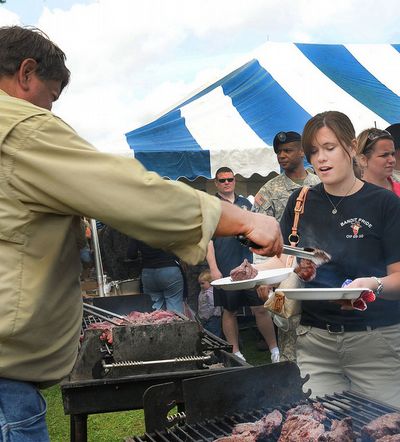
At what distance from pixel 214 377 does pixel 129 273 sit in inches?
234

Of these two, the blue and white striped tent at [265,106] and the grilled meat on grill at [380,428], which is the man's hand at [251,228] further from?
the blue and white striped tent at [265,106]

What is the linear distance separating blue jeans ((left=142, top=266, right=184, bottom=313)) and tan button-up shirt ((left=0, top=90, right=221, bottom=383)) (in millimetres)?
5045

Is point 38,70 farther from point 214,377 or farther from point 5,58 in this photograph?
point 214,377

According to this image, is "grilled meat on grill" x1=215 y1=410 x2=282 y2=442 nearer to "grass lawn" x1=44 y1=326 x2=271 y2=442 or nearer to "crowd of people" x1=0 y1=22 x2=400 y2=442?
"crowd of people" x1=0 y1=22 x2=400 y2=442

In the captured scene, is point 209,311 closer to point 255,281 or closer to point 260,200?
point 260,200

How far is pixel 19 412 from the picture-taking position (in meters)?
1.90

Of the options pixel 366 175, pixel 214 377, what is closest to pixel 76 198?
pixel 214 377

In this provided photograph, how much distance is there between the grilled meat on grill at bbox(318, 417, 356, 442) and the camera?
2274 mm

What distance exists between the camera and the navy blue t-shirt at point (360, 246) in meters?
3.00

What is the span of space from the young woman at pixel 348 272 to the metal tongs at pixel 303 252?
10 cm

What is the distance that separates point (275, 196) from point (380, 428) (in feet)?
10.8

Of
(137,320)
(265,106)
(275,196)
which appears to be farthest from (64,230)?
(265,106)

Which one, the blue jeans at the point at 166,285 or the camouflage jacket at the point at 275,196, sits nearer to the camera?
the camouflage jacket at the point at 275,196

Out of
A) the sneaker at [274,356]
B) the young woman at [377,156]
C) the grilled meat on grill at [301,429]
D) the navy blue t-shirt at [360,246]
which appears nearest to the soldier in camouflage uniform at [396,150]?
the young woman at [377,156]
